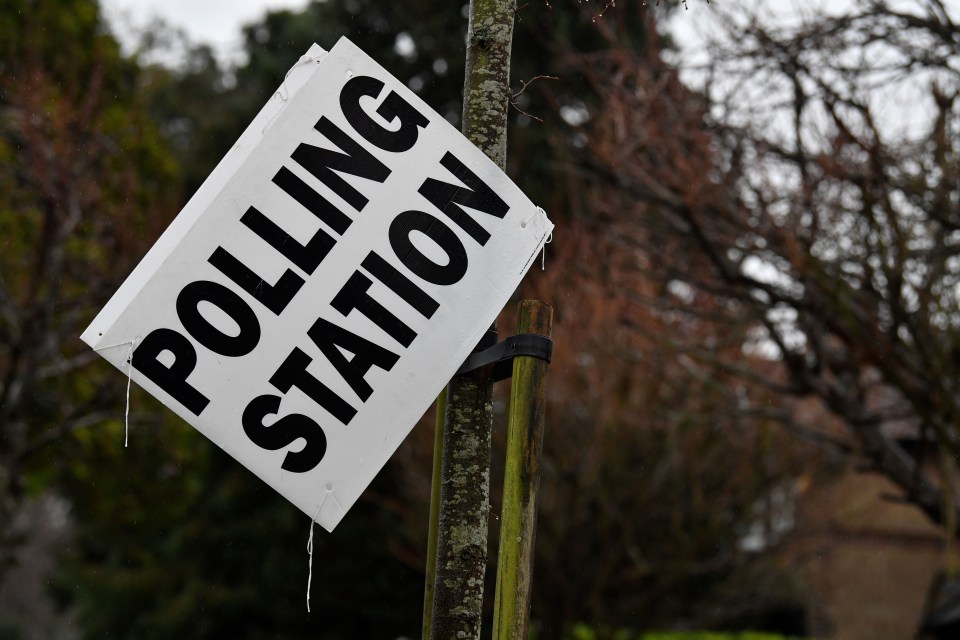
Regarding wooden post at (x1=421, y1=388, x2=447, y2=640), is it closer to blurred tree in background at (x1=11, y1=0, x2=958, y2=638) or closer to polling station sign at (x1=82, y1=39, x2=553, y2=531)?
polling station sign at (x1=82, y1=39, x2=553, y2=531)

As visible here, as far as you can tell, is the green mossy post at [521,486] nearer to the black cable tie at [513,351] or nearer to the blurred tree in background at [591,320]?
the black cable tie at [513,351]

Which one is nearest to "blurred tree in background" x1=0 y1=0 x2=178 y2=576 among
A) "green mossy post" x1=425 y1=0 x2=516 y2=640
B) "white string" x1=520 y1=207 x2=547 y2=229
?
"green mossy post" x1=425 y1=0 x2=516 y2=640

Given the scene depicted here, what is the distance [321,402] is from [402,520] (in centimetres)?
1085

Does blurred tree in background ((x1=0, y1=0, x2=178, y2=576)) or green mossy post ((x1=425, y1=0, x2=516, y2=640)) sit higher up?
blurred tree in background ((x1=0, y1=0, x2=178, y2=576))

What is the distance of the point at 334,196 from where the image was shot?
2.08 meters

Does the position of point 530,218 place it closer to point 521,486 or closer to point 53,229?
point 521,486

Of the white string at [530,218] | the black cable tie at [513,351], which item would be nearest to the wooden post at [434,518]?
the black cable tie at [513,351]

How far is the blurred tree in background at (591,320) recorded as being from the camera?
5.30 meters

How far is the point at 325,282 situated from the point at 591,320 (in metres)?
7.88

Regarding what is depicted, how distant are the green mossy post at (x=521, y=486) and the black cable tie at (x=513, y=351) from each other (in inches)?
0.6

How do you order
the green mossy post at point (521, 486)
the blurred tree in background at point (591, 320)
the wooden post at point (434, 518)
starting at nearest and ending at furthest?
the green mossy post at point (521, 486), the wooden post at point (434, 518), the blurred tree in background at point (591, 320)

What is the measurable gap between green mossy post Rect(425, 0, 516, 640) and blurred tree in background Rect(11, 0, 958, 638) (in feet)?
1.00

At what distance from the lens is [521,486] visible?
6.61 feet

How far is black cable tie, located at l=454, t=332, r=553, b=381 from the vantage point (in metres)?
2.04
